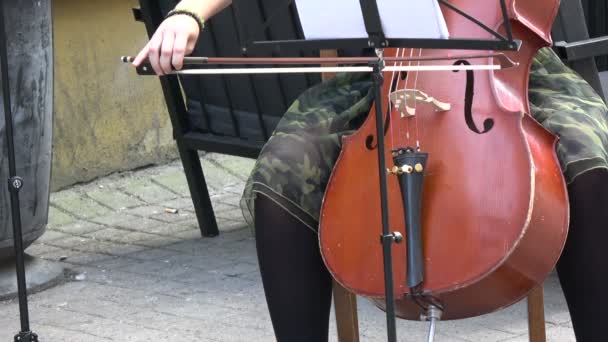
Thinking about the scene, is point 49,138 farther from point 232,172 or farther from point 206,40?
point 232,172

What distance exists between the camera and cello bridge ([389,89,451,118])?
209 cm

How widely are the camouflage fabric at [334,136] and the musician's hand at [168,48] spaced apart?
281 mm


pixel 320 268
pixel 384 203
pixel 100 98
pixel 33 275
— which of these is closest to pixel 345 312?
pixel 320 268

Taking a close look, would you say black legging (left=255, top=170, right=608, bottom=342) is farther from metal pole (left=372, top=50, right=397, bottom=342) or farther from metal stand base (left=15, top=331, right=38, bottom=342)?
metal stand base (left=15, top=331, right=38, bottom=342)

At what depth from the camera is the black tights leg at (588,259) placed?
6.70 ft

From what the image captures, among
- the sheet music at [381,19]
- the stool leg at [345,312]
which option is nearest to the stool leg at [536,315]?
the stool leg at [345,312]

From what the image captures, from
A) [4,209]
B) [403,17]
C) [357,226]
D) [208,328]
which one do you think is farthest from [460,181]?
[4,209]

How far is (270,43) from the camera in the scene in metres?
1.96

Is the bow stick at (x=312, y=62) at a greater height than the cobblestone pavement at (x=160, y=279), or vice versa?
the bow stick at (x=312, y=62)

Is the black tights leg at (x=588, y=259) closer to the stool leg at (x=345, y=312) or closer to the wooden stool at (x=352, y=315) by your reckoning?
the wooden stool at (x=352, y=315)

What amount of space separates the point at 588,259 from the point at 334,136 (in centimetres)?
50

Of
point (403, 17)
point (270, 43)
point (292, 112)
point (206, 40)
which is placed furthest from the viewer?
point (206, 40)

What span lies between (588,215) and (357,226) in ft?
1.27

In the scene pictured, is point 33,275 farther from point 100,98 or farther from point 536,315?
point 536,315
